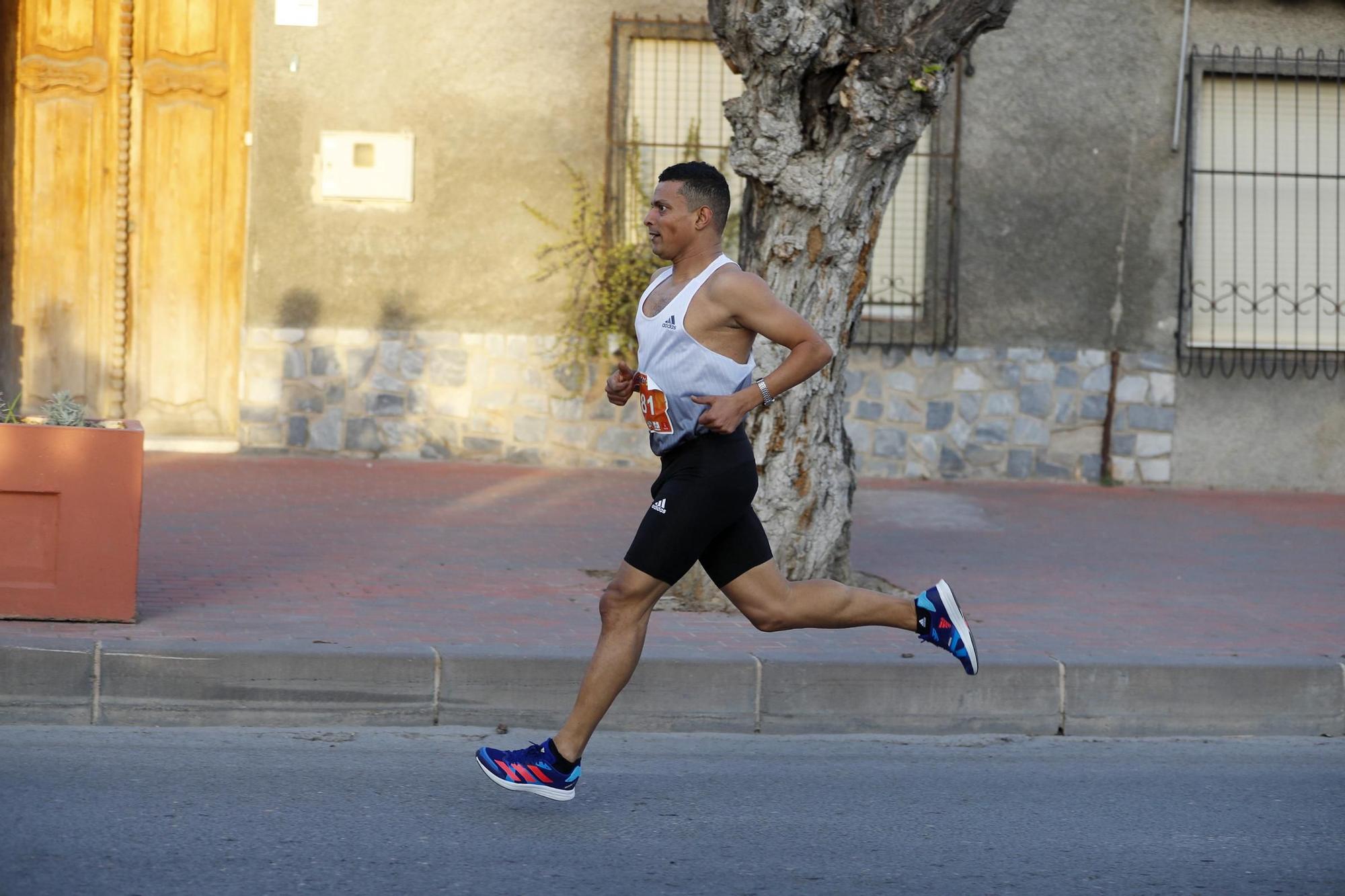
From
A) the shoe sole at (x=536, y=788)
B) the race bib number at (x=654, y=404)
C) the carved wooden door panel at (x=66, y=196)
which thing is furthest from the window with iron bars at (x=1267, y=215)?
the shoe sole at (x=536, y=788)

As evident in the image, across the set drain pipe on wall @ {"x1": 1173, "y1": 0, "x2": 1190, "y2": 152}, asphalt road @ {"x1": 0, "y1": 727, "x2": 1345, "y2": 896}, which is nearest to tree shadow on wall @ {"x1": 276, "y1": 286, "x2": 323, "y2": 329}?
drain pipe on wall @ {"x1": 1173, "y1": 0, "x2": 1190, "y2": 152}

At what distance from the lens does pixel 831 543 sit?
718 cm

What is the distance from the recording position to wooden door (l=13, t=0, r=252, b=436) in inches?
462

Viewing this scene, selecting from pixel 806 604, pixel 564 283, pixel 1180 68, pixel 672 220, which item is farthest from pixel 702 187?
pixel 1180 68

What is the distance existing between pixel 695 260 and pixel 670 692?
5.72ft

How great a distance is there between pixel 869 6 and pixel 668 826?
148 inches

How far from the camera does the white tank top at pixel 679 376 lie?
4.57 m

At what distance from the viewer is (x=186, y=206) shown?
38.9ft

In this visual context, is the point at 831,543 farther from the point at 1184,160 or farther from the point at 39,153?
the point at 39,153

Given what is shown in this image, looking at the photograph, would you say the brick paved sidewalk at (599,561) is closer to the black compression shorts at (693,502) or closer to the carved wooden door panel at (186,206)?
the carved wooden door panel at (186,206)

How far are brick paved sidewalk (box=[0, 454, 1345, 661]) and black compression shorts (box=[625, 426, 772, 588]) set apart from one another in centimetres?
133

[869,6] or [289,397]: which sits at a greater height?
[869,6]

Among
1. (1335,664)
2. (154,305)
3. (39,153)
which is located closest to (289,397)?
(154,305)

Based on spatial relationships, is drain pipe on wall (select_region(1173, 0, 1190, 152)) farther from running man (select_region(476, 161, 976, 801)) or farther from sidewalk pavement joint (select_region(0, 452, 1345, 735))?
running man (select_region(476, 161, 976, 801))
